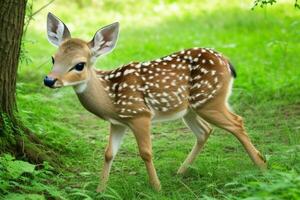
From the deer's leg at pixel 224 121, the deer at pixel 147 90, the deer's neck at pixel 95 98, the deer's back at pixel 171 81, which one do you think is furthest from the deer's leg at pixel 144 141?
the deer's leg at pixel 224 121

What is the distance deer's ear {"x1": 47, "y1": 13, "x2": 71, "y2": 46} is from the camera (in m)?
6.08

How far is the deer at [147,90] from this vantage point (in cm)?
599

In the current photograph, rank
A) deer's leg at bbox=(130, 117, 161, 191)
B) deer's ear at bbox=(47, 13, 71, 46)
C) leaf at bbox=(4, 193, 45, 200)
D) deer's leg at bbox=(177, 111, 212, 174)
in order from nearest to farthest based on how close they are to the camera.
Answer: leaf at bbox=(4, 193, 45, 200) → deer's leg at bbox=(130, 117, 161, 191) → deer's ear at bbox=(47, 13, 71, 46) → deer's leg at bbox=(177, 111, 212, 174)

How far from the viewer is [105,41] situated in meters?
6.06

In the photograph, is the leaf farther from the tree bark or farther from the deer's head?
the tree bark

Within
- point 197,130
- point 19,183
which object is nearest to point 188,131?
point 197,130

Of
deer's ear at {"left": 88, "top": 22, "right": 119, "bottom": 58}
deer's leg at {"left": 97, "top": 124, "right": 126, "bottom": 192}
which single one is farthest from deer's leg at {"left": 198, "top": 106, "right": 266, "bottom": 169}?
deer's ear at {"left": 88, "top": 22, "right": 119, "bottom": 58}

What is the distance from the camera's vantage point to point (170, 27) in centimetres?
1628

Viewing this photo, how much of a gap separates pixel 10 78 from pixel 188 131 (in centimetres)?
266

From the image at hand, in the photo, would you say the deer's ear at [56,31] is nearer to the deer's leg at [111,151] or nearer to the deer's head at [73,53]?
the deer's head at [73,53]

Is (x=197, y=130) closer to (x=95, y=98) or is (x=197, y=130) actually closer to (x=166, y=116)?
(x=166, y=116)

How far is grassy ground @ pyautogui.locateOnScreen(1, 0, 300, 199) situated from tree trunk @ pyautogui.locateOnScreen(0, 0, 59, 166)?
380 mm

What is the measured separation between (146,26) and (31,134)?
1028 cm

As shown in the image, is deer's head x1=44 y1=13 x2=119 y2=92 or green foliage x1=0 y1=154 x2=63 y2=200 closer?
green foliage x1=0 y1=154 x2=63 y2=200
